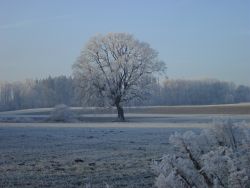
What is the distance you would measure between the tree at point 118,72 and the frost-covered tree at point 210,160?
180 feet

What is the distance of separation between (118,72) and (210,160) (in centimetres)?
5664

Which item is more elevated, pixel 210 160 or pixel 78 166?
pixel 210 160

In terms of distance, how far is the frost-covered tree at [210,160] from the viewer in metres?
4.11

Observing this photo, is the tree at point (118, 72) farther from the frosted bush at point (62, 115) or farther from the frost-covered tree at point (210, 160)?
the frost-covered tree at point (210, 160)

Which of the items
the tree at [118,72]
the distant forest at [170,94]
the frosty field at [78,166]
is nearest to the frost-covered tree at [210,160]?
the frosty field at [78,166]

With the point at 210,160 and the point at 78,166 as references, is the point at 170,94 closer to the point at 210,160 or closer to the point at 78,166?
the point at 78,166

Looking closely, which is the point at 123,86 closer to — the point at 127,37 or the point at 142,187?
the point at 127,37

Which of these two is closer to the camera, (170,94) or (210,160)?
(210,160)

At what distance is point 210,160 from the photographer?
4145 millimetres

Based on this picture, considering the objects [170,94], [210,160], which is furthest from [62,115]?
[170,94]

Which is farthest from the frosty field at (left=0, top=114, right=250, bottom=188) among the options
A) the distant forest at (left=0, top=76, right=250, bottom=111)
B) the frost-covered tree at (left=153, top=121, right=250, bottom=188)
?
the distant forest at (left=0, top=76, right=250, bottom=111)

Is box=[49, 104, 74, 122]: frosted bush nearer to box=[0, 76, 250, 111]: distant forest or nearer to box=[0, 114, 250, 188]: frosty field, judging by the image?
box=[0, 114, 250, 188]: frosty field

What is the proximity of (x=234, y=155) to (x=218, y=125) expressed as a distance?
1.62 ft

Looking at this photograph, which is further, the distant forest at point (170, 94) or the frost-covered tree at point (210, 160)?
the distant forest at point (170, 94)
